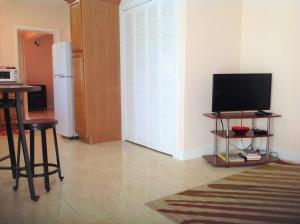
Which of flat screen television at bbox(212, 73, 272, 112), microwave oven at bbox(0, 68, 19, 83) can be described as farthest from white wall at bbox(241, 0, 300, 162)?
microwave oven at bbox(0, 68, 19, 83)

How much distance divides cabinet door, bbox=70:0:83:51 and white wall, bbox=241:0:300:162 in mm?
2301

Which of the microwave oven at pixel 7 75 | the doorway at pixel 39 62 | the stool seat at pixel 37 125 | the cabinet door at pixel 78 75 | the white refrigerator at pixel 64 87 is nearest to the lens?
the stool seat at pixel 37 125

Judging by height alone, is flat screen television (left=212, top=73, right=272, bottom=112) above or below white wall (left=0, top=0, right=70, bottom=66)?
below

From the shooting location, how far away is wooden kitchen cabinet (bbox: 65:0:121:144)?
4.15 m

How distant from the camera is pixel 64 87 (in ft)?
15.5

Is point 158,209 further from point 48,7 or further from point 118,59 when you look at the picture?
point 48,7

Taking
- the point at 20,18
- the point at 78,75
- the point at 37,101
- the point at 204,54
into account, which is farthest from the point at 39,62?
the point at 204,54

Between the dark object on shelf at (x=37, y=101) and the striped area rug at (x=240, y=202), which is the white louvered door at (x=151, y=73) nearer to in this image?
the striped area rug at (x=240, y=202)

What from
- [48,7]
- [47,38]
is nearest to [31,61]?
[47,38]

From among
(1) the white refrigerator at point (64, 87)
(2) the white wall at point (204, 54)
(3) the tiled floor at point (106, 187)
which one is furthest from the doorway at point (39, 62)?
(2) the white wall at point (204, 54)

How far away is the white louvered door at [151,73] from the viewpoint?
3.58 meters

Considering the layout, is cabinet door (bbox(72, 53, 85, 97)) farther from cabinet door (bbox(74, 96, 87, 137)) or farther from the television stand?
the television stand

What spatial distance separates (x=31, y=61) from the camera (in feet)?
31.2

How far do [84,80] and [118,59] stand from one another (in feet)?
2.13
